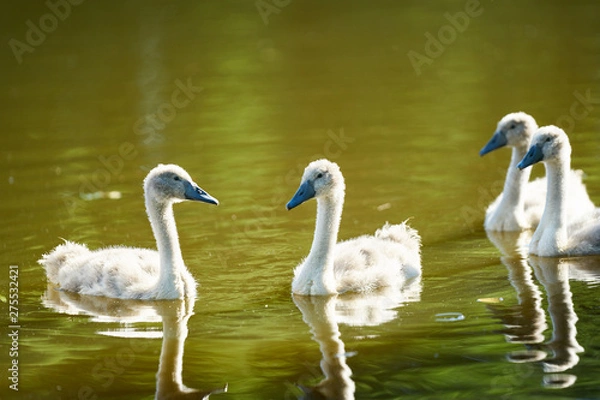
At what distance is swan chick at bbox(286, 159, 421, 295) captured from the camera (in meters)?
10.7

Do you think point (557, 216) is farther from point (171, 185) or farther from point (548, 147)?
point (171, 185)

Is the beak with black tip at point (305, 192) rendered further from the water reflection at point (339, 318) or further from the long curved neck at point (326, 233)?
the water reflection at point (339, 318)

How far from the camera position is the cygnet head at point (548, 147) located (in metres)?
11.7

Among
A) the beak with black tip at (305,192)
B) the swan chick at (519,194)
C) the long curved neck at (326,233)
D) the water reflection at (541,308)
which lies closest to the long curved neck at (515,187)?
the swan chick at (519,194)

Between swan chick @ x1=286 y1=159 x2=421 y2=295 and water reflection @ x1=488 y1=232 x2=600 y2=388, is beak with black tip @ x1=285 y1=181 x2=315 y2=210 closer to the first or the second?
swan chick @ x1=286 y1=159 x2=421 y2=295

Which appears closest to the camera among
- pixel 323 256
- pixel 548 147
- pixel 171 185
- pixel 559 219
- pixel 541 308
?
pixel 541 308

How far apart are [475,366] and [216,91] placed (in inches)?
533

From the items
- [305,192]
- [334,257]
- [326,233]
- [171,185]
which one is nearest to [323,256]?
[326,233]

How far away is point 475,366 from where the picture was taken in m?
8.55

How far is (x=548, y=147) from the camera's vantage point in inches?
463

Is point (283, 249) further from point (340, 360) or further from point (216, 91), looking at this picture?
point (216, 91)

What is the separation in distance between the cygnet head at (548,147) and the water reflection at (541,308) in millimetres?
971

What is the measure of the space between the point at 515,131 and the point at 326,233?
3.52 m

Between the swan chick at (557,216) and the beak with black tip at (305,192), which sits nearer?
the beak with black tip at (305,192)
